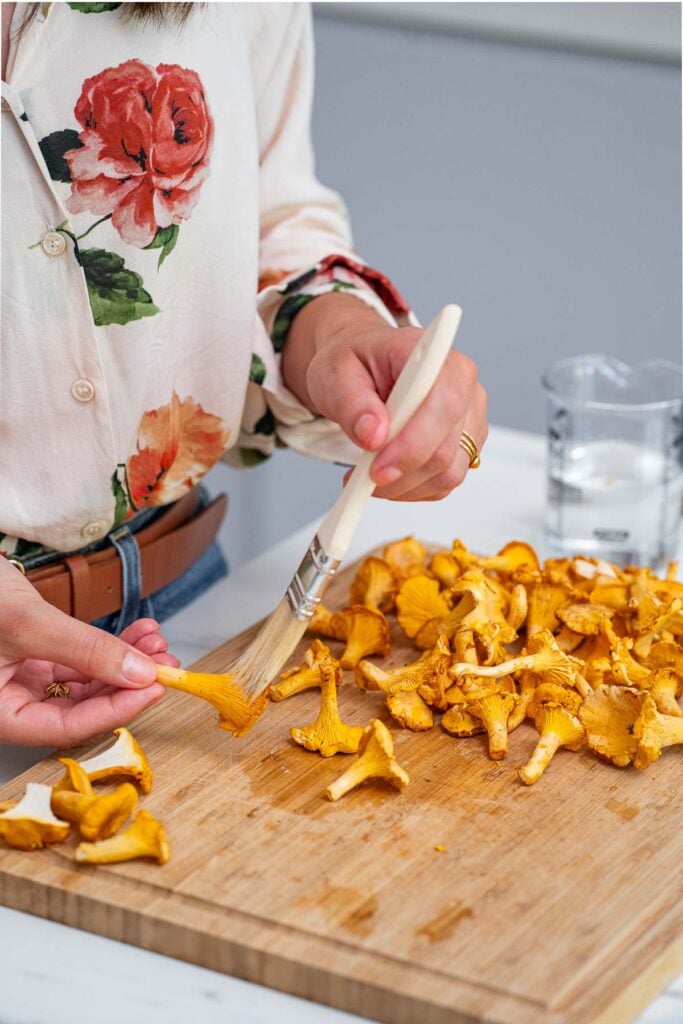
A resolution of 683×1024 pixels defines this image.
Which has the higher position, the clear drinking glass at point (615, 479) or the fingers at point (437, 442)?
the fingers at point (437, 442)

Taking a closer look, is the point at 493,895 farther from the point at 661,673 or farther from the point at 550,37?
the point at 550,37

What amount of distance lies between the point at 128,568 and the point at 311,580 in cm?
28

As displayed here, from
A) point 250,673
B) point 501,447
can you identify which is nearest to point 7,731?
point 250,673

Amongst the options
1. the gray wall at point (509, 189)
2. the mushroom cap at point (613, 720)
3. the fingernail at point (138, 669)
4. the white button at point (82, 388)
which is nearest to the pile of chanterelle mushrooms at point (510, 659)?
the mushroom cap at point (613, 720)

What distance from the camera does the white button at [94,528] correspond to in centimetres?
100

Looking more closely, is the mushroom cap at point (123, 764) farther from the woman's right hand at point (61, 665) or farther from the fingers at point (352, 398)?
the fingers at point (352, 398)

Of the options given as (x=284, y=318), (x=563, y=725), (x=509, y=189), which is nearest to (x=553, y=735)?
(x=563, y=725)

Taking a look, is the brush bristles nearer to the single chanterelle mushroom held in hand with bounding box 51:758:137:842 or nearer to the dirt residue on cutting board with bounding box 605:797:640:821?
the single chanterelle mushroom held in hand with bounding box 51:758:137:842

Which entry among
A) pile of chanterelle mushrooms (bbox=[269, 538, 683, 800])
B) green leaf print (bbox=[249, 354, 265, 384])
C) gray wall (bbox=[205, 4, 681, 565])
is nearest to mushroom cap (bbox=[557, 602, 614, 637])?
pile of chanterelle mushrooms (bbox=[269, 538, 683, 800])

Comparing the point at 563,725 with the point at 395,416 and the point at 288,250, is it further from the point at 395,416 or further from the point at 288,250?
the point at 288,250

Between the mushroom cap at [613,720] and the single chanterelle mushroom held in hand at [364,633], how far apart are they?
0.56 ft

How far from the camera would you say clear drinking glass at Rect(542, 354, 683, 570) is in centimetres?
124

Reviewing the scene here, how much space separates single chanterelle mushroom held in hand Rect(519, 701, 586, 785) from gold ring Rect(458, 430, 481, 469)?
18 cm

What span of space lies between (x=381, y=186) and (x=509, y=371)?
0.41 metres
